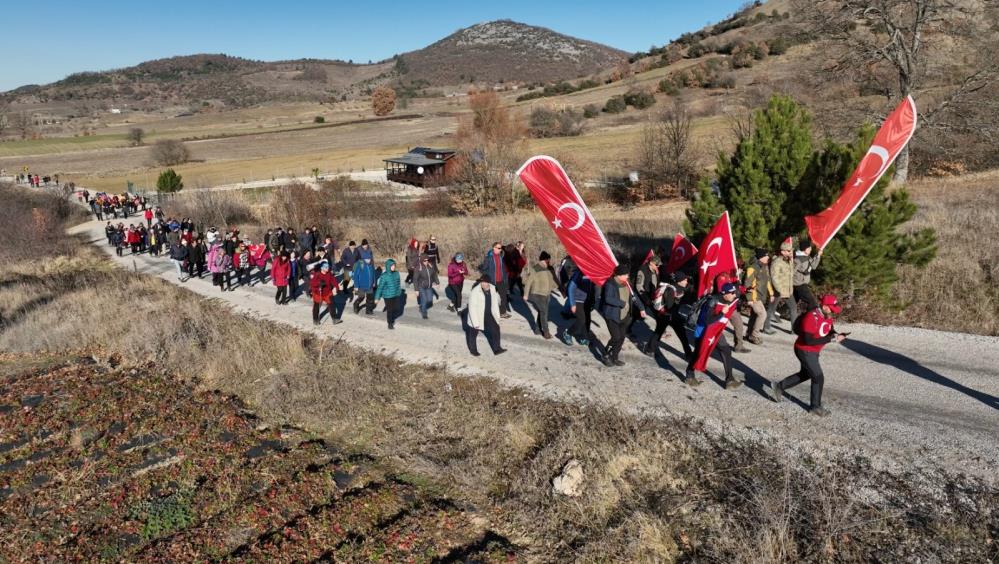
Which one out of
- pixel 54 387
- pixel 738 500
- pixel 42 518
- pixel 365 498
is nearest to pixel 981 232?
pixel 738 500

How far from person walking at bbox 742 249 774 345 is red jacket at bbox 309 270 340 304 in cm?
849

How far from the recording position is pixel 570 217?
33.6ft

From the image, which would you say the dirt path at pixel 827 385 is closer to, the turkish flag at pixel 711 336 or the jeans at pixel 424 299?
the turkish flag at pixel 711 336

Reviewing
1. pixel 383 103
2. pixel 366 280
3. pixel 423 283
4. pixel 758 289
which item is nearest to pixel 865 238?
pixel 758 289

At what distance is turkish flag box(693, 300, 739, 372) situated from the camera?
8.39 m

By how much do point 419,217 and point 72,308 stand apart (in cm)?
1901

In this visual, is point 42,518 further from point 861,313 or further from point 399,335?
point 861,313

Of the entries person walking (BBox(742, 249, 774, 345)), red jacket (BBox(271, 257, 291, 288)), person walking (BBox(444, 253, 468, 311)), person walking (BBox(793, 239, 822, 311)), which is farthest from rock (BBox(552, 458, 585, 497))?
red jacket (BBox(271, 257, 291, 288))

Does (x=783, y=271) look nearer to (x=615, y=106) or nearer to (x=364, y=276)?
Result: (x=364, y=276)

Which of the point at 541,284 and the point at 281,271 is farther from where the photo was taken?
the point at 281,271

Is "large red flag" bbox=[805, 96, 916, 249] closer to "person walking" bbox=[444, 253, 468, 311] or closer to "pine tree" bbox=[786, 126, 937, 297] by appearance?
"pine tree" bbox=[786, 126, 937, 297]

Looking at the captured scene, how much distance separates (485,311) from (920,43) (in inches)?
923

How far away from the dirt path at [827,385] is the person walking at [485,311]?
40 cm

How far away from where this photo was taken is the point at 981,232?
1472 centimetres
